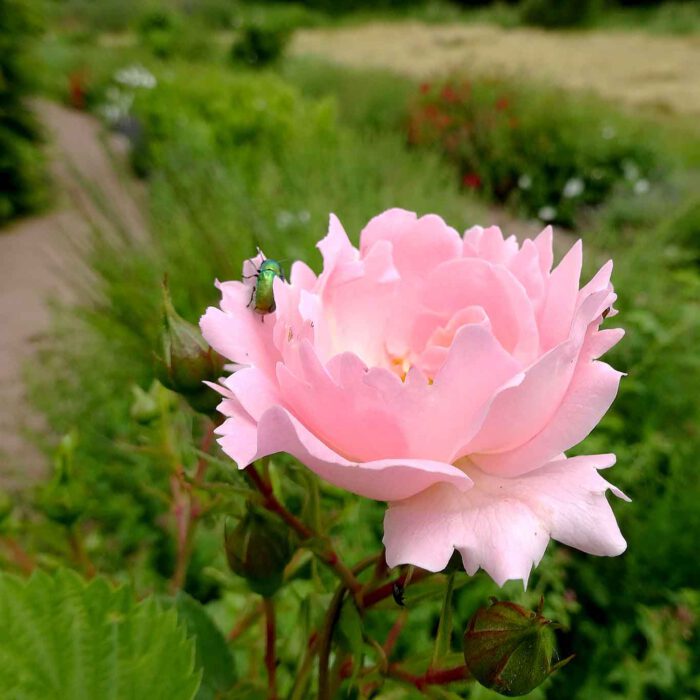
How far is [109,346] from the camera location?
148cm

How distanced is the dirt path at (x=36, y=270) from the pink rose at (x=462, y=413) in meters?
1.01

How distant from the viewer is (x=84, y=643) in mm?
332

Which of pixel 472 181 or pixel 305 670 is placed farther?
pixel 472 181

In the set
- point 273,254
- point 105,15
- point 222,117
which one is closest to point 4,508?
point 273,254

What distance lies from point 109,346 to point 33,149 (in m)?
2.53

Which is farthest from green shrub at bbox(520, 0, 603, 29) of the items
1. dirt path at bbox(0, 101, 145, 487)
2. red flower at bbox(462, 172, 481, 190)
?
dirt path at bbox(0, 101, 145, 487)

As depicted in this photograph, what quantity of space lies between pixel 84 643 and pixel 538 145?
151 inches

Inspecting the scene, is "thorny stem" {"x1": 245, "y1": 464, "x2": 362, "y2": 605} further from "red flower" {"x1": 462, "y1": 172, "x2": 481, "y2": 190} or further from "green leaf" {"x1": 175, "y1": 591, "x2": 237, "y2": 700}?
"red flower" {"x1": 462, "y1": 172, "x2": 481, "y2": 190}

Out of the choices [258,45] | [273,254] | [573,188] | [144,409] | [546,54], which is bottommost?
[546,54]

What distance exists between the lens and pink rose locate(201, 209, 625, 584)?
0.73 feet

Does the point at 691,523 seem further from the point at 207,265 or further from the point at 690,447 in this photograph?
the point at 207,265

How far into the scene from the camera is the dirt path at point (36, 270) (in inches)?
55.0

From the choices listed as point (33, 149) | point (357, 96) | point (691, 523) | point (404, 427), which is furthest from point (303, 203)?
point (357, 96)

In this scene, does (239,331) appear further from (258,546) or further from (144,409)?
(144,409)
